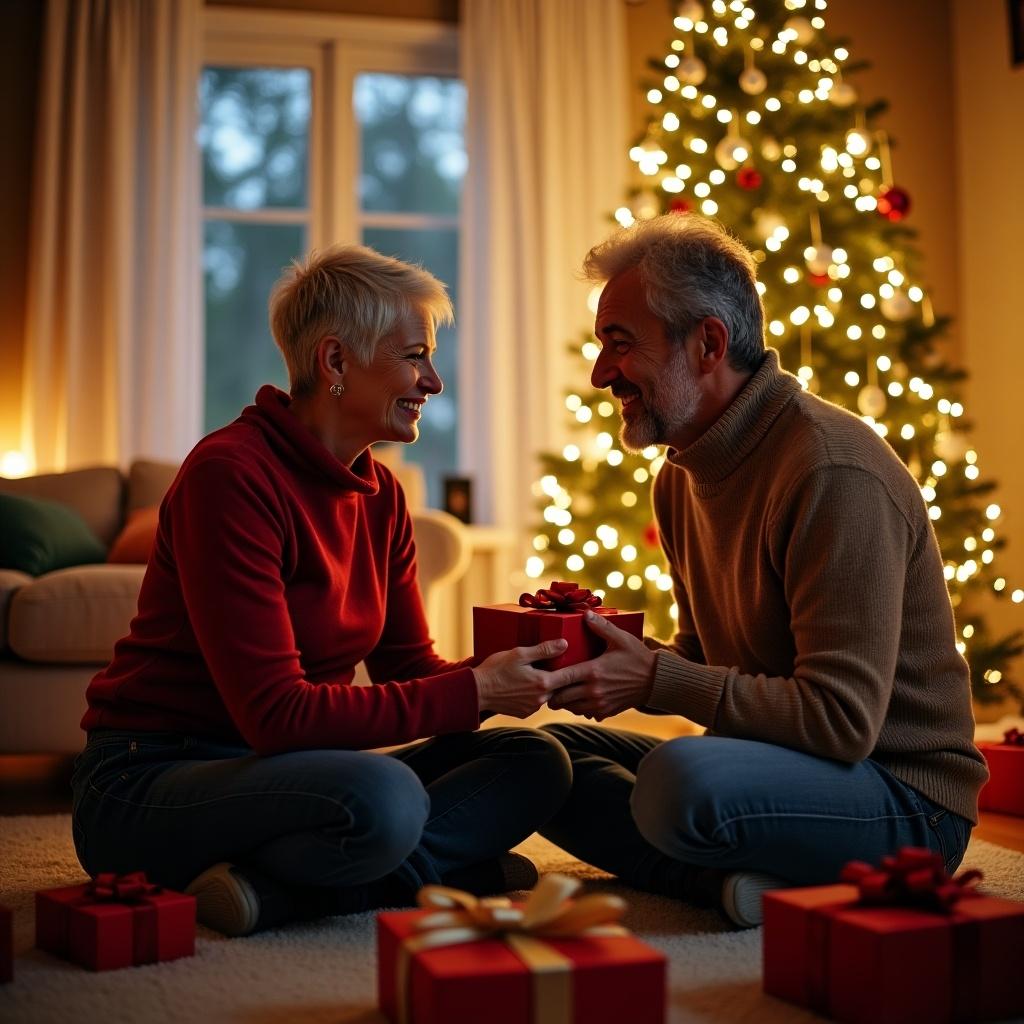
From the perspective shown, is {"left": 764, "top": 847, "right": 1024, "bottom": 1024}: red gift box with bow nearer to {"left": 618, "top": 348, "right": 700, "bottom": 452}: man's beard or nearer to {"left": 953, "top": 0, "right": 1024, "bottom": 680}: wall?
{"left": 618, "top": 348, "right": 700, "bottom": 452}: man's beard

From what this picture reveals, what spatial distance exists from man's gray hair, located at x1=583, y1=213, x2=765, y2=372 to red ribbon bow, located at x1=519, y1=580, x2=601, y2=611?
431 millimetres

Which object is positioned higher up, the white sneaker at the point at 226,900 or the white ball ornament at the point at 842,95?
the white ball ornament at the point at 842,95

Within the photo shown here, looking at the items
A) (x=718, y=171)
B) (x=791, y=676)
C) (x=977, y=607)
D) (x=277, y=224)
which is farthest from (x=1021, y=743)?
(x=277, y=224)

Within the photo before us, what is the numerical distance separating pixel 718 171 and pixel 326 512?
2555mm

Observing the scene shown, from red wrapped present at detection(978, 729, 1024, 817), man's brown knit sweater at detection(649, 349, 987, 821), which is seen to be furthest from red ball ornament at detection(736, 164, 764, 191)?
man's brown knit sweater at detection(649, 349, 987, 821)

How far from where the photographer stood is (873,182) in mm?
4289

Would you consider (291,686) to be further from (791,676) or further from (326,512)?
(791,676)

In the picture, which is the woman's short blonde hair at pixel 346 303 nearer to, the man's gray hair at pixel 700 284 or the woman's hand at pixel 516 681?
the man's gray hair at pixel 700 284

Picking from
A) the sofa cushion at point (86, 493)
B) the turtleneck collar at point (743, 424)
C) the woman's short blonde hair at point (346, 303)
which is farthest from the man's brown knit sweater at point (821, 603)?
the sofa cushion at point (86, 493)

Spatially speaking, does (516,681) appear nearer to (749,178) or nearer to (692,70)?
(749,178)

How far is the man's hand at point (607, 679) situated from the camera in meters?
1.92

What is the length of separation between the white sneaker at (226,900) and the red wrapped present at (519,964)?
1.33ft

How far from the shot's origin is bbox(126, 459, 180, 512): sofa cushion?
13.5 ft

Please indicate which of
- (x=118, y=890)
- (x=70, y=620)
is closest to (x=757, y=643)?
(x=118, y=890)
